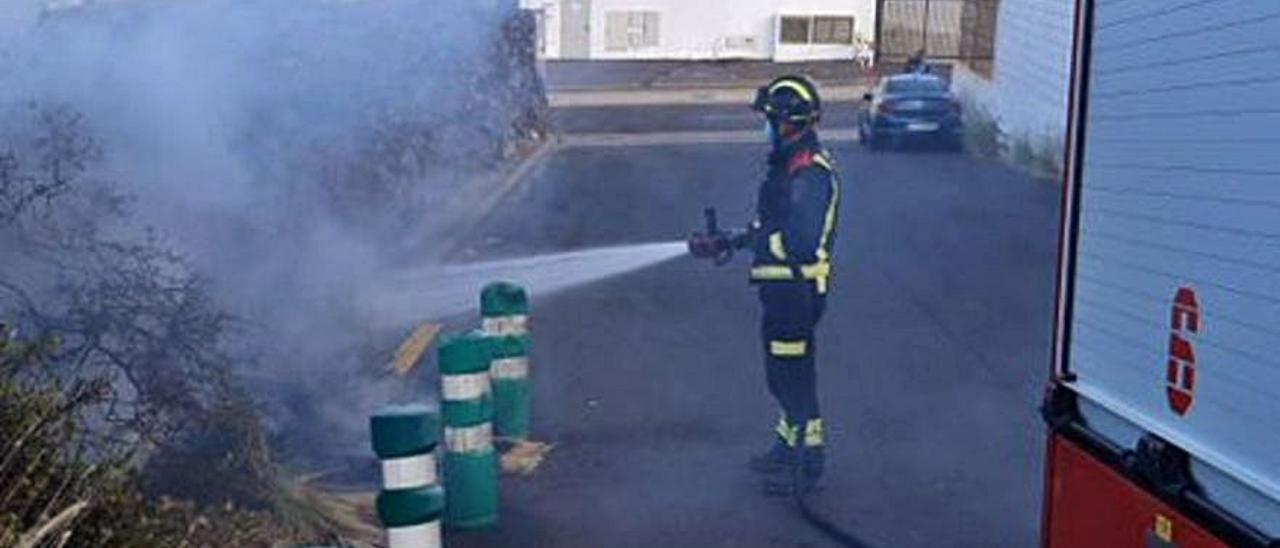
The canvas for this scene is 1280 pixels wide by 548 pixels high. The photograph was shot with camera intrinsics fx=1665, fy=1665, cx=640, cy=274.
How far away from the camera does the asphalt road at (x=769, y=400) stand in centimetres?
677

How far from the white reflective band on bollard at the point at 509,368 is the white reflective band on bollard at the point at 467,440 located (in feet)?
2.80

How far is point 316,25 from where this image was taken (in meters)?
8.38

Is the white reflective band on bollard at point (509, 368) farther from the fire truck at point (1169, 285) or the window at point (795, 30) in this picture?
A: the window at point (795, 30)

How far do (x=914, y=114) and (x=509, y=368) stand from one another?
19573mm

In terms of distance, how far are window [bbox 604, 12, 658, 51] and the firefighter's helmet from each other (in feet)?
87.1

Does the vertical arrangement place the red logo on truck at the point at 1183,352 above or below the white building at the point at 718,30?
below

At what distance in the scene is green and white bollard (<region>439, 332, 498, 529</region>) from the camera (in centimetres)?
618

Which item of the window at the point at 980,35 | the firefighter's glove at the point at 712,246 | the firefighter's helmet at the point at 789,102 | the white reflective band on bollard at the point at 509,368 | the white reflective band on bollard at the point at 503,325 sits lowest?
the white reflective band on bollard at the point at 509,368

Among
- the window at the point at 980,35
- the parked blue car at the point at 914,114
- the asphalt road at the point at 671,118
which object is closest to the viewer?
the parked blue car at the point at 914,114

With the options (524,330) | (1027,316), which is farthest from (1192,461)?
(1027,316)

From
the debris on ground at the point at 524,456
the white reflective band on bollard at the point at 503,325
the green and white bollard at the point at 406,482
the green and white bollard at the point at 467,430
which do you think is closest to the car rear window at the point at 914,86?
the debris on ground at the point at 524,456

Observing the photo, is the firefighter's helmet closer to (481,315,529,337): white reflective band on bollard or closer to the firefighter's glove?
the firefighter's glove

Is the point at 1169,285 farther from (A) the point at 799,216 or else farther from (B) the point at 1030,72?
(B) the point at 1030,72

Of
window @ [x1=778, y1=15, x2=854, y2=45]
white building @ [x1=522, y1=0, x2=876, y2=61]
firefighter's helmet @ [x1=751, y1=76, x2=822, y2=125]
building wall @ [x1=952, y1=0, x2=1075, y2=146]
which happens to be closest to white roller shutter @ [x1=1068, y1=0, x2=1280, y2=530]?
firefighter's helmet @ [x1=751, y1=76, x2=822, y2=125]
